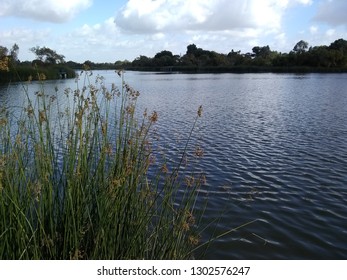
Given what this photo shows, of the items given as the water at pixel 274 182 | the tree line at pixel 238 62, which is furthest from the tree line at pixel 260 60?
the water at pixel 274 182

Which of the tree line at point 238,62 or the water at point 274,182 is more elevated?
the tree line at point 238,62

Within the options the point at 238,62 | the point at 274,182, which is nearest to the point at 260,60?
the point at 238,62

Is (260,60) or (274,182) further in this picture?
(260,60)

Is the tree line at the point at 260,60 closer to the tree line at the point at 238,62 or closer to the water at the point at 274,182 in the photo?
the tree line at the point at 238,62

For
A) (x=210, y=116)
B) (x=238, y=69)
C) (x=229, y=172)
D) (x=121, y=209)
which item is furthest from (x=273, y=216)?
(x=238, y=69)

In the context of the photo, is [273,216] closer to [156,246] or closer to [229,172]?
[229,172]

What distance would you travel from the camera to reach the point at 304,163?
403 inches

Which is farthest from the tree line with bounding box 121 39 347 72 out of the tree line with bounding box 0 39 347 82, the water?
the water

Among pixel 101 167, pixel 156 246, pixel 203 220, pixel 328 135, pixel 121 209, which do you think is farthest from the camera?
pixel 328 135

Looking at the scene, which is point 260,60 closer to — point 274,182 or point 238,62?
point 238,62

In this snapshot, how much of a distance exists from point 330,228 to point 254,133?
8.77 metres

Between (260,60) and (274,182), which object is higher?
(260,60)

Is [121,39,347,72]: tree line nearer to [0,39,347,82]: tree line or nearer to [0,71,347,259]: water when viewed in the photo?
[0,39,347,82]: tree line

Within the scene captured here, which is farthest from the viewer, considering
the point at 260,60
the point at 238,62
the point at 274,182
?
the point at 238,62
